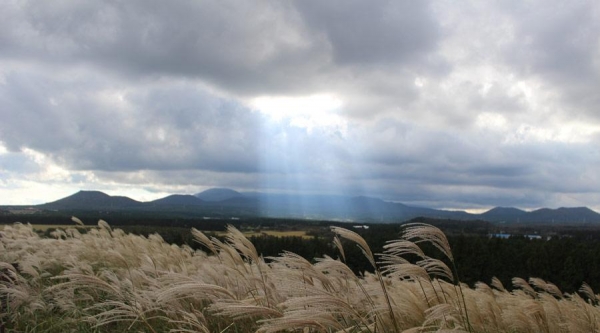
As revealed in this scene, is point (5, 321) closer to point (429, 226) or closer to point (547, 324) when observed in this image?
point (429, 226)

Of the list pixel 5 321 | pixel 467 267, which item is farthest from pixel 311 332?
pixel 467 267

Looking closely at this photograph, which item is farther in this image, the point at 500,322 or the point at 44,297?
the point at 44,297

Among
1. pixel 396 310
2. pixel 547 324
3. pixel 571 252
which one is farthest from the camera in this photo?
pixel 571 252

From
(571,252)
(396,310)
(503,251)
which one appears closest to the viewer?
(396,310)

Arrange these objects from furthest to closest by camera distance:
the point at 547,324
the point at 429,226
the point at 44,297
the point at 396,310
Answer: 1. the point at 44,297
2. the point at 547,324
3. the point at 396,310
4. the point at 429,226

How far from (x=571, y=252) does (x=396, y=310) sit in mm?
71400

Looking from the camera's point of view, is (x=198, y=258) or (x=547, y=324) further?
(x=198, y=258)

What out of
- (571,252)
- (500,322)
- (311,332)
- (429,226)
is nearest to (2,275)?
(311,332)

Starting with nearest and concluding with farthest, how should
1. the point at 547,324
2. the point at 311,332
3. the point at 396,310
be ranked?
the point at 311,332 < the point at 396,310 < the point at 547,324

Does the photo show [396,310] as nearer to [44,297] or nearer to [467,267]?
[44,297]

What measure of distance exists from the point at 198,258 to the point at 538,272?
68.5 m

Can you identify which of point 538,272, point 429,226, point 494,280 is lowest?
point 538,272

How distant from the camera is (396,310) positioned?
4211 mm

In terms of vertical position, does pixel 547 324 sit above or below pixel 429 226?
below
